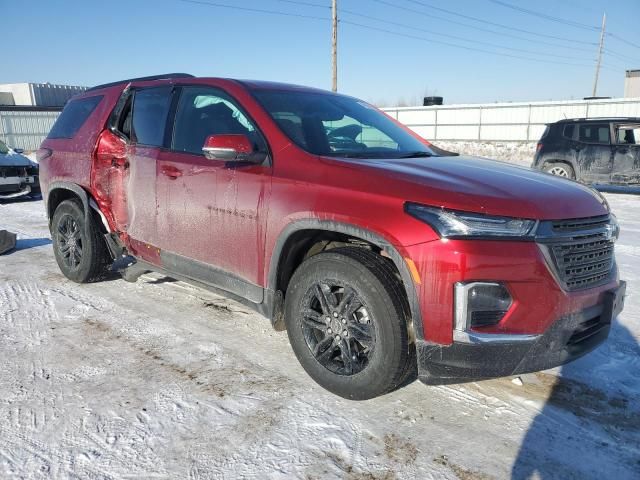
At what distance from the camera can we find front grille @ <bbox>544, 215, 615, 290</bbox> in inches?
95.8

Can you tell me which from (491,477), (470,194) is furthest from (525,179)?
(491,477)

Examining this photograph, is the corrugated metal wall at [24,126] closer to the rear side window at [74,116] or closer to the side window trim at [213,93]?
the rear side window at [74,116]

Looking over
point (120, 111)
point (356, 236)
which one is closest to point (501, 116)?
point (120, 111)

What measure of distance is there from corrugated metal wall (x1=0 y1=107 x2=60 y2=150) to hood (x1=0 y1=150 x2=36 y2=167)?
2018 centimetres

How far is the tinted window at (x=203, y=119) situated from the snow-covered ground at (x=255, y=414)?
1.45m

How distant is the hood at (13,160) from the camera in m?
10.5

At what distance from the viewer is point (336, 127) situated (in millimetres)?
3510

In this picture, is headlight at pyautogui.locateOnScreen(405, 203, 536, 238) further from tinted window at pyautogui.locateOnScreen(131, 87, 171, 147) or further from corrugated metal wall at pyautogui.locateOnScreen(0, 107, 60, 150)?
corrugated metal wall at pyautogui.locateOnScreen(0, 107, 60, 150)

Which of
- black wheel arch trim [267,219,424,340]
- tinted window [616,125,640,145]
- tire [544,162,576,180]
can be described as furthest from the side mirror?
tinted window [616,125,640,145]

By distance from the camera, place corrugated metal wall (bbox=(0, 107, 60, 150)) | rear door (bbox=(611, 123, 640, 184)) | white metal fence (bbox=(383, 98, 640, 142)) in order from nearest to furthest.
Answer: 1. rear door (bbox=(611, 123, 640, 184))
2. white metal fence (bbox=(383, 98, 640, 142))
3. corrugated metal wall (bbox=(0, 107, 60, 150))

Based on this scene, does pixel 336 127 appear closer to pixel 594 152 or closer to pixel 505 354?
pixel 505 354

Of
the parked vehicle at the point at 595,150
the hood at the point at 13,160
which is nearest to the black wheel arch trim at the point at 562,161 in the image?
the parked vehicle at the point at 595,150

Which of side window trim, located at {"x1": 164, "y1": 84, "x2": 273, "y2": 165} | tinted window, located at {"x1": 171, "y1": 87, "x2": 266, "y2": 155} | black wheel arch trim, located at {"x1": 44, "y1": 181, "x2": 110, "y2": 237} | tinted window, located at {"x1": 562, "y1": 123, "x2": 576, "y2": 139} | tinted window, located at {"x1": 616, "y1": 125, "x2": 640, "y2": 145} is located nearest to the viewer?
side window trim, located at {"x1": 164, "y1": 84, "x2": 273, "y2": 165}

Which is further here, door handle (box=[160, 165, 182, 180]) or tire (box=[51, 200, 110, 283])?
tire (box=[51, 200, 110, 283])
